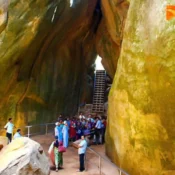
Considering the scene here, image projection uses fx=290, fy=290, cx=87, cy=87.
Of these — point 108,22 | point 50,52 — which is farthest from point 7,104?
point 108,22

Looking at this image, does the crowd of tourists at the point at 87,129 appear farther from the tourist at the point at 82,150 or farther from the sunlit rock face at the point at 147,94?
the sunlit rock face at the point at 147,94

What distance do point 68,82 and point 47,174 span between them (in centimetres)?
1186

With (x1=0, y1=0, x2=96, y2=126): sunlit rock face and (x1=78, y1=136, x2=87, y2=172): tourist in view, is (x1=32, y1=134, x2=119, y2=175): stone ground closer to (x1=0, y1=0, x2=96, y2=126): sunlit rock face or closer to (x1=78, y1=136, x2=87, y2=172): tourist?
(x1=78, y1=136, x2=87, y2=172): tourist

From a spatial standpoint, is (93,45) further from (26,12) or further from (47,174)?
(47,174)

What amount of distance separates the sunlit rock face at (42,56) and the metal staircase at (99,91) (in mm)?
1193

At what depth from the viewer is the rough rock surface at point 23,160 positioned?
584 cm

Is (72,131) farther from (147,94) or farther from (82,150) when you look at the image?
(147,94)

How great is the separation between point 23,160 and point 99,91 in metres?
15.2

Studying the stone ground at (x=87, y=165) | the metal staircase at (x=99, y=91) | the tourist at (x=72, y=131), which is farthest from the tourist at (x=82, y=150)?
the metal staircase at (x=99, y=91)

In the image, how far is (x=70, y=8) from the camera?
14969mm

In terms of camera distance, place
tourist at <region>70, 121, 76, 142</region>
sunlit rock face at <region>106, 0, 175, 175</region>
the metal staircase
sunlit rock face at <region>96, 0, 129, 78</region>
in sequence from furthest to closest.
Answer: the metal staircase < sunlit rock face at <region>96, 0, 129, 78</region> < tourist at <region>70, 121, 76, 142</region> < sunlit rock face at <region>106, 0, 175, 175</region>

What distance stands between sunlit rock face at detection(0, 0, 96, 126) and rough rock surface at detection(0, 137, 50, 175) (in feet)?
22.5

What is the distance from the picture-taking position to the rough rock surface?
19.2ft

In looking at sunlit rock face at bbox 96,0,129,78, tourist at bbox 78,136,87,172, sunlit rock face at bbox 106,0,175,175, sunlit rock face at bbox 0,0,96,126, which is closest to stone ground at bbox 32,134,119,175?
tourist at bbox 78,136,87,172
